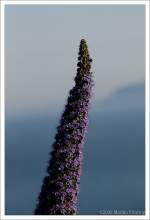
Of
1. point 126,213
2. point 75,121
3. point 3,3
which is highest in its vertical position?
point 3,3

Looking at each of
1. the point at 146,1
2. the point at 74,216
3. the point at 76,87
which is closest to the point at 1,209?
the point at 74,216

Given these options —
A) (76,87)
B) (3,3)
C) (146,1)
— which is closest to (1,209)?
(76,87)

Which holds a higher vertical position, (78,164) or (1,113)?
(1,113)

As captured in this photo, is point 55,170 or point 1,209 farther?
point 1,209

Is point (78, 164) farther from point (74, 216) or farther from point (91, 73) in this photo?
point (91, 73)

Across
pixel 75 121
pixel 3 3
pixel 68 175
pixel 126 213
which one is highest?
pixel 3 3

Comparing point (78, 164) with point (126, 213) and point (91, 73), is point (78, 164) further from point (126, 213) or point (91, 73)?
point (126, 213)
